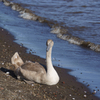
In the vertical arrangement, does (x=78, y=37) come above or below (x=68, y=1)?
below

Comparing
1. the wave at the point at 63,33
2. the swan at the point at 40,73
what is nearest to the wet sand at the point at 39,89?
the swan at the point at 40,73

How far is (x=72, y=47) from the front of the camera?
12.8m

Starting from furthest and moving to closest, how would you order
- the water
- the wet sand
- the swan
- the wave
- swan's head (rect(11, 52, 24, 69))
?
the wave < the water < swan's head (rect(11, 52, 24, 69)) < the swan < the wet sand

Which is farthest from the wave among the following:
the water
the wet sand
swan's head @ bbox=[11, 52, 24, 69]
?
swan's head @ bbox=[11, 52, 24, 69]

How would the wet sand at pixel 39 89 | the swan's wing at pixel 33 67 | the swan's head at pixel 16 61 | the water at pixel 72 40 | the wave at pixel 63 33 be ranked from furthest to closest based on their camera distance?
the wave at pixel 63 33, the water at pixel 72 40, the swan's head at pixel 16 61, the swan's wing at pixel 33 67, the wet sand at pixel 39 89

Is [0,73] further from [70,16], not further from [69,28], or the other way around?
[70,16]

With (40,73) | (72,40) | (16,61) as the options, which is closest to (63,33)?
(72,40)

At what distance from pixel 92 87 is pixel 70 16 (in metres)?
14.1

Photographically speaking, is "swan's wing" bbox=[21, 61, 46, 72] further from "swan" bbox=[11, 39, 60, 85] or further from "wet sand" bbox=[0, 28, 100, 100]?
"wet sand" bbox=[0, 28, 100, 100]

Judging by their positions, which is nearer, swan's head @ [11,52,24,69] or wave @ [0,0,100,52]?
swan's head @ [11,52,24,69]

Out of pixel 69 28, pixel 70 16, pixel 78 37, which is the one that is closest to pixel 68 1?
pixel 70 16

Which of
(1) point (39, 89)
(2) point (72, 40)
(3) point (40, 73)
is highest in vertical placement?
(3) point (40, 73)

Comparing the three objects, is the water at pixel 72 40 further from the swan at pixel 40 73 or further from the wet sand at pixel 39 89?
the swan at pixel 40 73

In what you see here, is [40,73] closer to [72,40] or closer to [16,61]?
[16,61]
